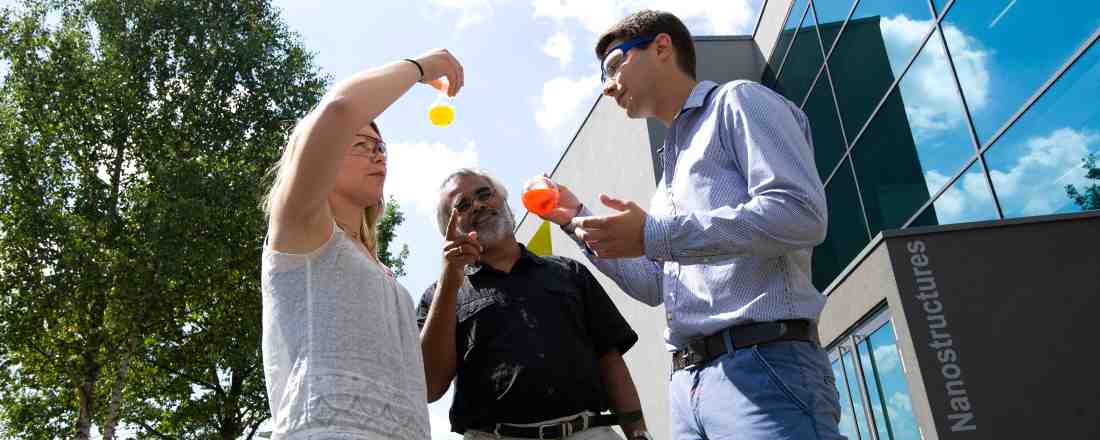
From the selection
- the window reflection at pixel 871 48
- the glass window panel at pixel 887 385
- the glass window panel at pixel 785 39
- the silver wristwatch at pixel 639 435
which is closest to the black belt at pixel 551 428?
the silver wristwatch at pixel 639 435

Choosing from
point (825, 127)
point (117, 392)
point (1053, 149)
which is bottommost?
point (1053, 149)

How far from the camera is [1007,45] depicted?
8.48 m

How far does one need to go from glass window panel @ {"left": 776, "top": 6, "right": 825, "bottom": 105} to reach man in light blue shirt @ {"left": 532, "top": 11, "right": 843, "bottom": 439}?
11.0 metres

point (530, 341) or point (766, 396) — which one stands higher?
point (530, 341)

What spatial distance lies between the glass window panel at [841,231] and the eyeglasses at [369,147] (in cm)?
983

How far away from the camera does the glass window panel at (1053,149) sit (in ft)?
24.4

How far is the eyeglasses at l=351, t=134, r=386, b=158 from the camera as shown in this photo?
2350 mm

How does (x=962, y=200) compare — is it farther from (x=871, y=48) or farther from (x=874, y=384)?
(x=871, y=48)

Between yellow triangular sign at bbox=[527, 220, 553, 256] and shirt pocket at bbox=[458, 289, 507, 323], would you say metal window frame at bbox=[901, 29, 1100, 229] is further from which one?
yellow triangular sign at bbox=[527, 220, 553, 256]

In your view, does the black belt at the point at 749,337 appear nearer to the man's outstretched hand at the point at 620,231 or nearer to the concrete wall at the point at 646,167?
the man's outstretched hand at the point at 620,231

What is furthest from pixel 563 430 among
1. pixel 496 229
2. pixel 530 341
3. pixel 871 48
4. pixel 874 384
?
pixel 871 48

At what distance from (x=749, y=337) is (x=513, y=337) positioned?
131 centimetres

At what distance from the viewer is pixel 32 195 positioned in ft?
49.0

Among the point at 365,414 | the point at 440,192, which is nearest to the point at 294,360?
the point at 365,414
